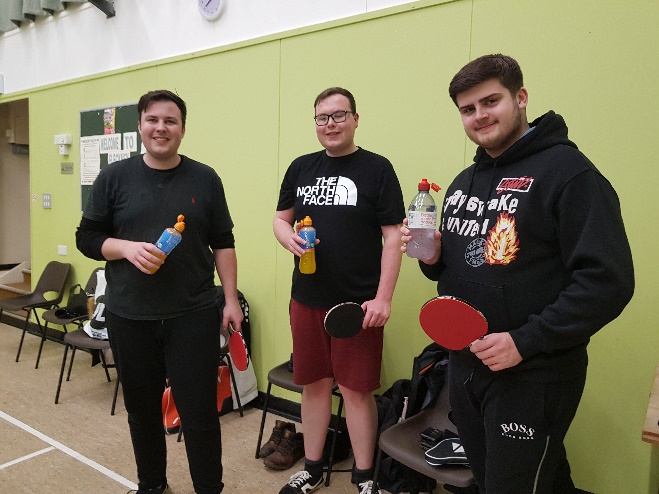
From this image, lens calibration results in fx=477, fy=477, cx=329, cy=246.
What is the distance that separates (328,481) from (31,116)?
14.5ft

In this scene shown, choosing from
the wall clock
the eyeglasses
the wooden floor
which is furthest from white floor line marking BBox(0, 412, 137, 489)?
the wall clock

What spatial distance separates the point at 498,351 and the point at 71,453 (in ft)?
7.79

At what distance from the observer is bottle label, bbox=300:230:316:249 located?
1.89 m

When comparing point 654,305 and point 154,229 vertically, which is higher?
point 154,229

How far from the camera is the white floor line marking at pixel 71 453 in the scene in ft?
7.41

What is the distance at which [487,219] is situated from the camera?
123cm

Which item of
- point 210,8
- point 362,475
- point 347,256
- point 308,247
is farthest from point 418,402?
point 210,8

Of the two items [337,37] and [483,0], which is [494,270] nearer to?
[483,0]

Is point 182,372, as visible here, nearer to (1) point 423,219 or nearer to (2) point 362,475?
(2) point 362,475

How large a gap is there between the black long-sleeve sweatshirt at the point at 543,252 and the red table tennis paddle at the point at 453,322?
0.08 m

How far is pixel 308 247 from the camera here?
1.90 metres

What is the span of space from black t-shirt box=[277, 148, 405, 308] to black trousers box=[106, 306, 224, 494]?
1.57 ft

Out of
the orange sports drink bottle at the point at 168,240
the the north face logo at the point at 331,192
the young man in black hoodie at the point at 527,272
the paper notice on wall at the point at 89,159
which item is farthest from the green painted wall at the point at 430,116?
the orange sports drink bottle at the point at 168,240

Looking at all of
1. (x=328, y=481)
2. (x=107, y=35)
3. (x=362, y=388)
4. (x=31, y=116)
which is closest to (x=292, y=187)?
(x=362, y=388)
